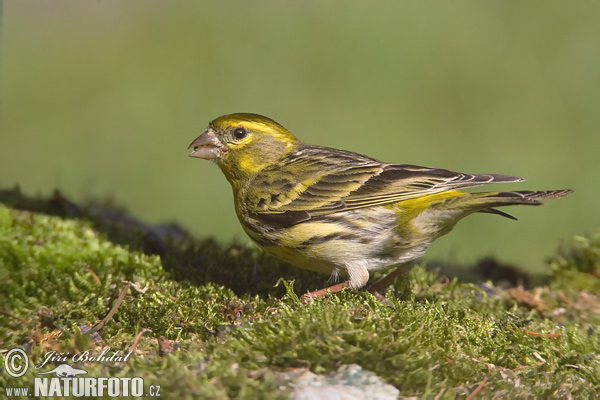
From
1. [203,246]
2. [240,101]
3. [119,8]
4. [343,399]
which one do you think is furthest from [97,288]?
[119,8]

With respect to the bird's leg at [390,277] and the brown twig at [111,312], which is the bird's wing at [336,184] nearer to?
the bird's leg at [390,277]

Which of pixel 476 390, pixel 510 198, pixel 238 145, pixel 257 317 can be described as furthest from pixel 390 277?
pixel 476 390

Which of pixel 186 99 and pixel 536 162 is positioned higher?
pixel 186 99

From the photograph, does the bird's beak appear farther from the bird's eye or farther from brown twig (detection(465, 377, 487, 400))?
brown twig (detection(465, 377, 487, 400))

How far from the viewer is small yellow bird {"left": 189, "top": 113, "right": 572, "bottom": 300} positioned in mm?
5086

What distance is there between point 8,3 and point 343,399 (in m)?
13.9

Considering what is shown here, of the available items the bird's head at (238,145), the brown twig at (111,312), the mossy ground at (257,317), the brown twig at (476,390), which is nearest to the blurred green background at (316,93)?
the mossy ground at (257,317)

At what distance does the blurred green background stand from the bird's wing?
15.7ft

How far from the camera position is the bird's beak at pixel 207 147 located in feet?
19.7

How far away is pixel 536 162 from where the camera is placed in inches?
452

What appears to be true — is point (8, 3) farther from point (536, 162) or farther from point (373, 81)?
point (536, 162)

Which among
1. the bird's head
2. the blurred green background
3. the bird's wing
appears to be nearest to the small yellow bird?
the bird's wing

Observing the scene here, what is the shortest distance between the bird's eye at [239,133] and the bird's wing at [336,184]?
15.8 inches

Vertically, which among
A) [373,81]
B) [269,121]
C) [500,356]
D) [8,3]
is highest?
[8,3]
